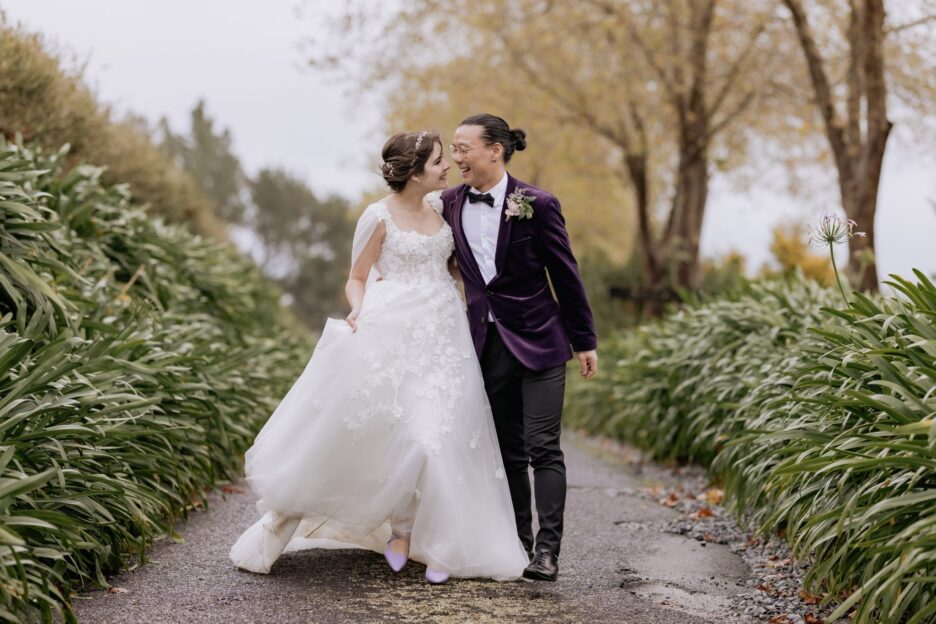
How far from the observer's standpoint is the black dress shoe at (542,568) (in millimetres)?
4629

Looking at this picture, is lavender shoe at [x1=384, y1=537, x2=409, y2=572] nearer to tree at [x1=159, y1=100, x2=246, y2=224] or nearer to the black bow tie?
the black bow tie

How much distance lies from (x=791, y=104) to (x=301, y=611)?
15.1m

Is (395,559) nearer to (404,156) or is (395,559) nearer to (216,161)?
(404,156)

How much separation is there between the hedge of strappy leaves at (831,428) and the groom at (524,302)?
1.03 m

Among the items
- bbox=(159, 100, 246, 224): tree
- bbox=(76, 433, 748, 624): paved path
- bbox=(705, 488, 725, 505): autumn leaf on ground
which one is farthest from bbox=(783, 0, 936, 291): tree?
bbox=(159, 100, 246, 224): tree

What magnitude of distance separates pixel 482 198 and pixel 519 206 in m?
0.26

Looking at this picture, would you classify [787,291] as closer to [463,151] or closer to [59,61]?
[463,151]

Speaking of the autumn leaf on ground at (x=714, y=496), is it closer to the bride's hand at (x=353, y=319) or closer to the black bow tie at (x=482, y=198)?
the black bow tie at (x=482, y=198)

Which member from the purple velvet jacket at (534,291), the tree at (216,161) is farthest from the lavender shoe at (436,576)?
the tree at (216,161)

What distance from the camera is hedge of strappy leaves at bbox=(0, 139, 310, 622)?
3883 millimetres

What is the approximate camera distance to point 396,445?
4.50m

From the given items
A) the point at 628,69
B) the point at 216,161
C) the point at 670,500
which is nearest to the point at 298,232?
the point at 216,161

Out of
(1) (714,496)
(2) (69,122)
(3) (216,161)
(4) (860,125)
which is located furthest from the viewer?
(3) (216,161)

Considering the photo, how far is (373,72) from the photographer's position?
17.2 m
